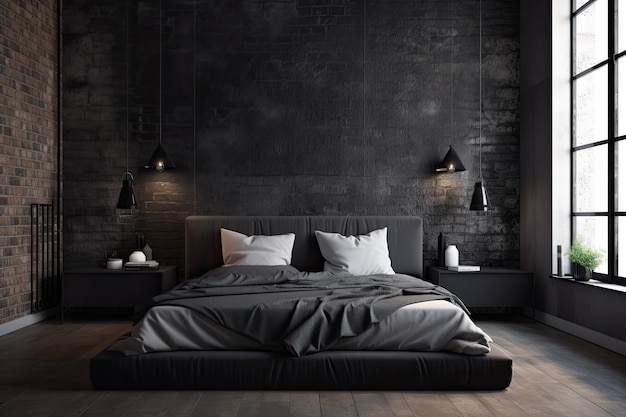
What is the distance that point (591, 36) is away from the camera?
5656mm

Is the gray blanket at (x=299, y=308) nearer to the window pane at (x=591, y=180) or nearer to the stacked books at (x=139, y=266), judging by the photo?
the stacked books at (x=139, y=266)

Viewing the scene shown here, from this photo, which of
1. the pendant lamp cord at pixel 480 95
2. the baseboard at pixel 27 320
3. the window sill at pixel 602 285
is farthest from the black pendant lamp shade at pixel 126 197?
the window sill at pixel 602 285

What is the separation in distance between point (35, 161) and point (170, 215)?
148cm

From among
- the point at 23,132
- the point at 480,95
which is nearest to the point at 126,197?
the point at 23,132

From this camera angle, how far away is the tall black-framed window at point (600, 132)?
511 cm

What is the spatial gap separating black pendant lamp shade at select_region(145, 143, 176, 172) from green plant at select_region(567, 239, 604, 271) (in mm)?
4127

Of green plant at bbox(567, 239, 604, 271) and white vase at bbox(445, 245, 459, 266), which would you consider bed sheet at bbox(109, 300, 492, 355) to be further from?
white vase at bbox(445, 245, 459, 266)

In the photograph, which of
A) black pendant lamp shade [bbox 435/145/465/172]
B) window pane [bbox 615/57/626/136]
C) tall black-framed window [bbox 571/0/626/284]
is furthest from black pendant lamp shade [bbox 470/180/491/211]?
window pane [bbox 615/57/626/136]

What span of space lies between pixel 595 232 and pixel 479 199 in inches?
47.0

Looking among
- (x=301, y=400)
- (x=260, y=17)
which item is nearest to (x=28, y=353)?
(x=301, y=400)

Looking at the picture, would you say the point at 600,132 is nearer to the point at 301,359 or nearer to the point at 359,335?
the point at 359,335

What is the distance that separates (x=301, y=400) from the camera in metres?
3.66

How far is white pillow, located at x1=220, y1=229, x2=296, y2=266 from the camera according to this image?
19.1ft

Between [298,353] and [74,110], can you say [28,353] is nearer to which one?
[298,353]
